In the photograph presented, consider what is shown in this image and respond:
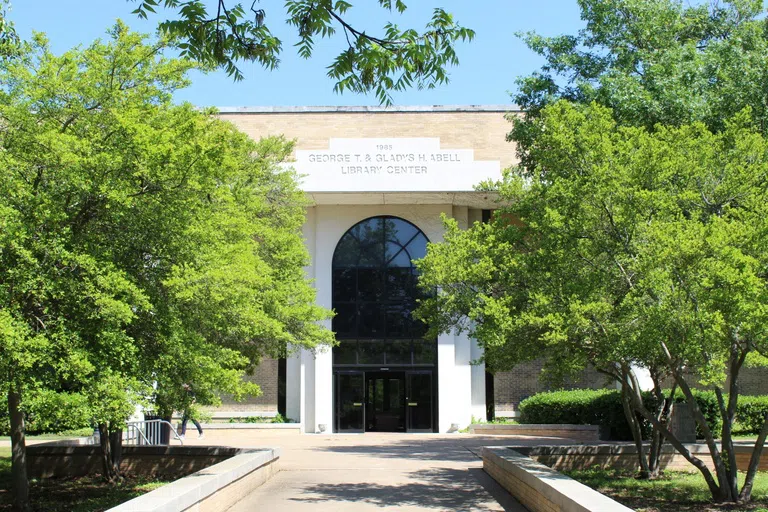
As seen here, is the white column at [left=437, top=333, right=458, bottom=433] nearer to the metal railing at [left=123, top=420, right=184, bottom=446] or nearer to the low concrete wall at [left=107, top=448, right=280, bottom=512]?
the metal railing at [left=123, top=420, right=184, bottom=446]

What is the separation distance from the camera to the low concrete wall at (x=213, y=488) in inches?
341

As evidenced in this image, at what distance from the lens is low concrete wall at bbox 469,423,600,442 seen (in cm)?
2656

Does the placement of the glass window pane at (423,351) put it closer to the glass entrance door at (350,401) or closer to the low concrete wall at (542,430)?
the glass entrance door at (350,401)

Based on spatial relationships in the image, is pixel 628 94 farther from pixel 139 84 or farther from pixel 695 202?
pixel 139 84

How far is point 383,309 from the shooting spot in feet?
103

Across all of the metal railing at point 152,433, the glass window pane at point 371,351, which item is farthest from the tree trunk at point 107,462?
the glass window pane at point 371,351

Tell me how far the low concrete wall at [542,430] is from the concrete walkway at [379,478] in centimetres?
151

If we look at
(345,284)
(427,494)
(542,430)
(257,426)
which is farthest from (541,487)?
(345,284)

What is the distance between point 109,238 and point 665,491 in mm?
9917

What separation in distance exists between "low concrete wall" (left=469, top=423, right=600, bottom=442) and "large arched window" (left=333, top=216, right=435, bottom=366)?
10.4ft

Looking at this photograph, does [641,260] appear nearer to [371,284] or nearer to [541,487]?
[541,487]

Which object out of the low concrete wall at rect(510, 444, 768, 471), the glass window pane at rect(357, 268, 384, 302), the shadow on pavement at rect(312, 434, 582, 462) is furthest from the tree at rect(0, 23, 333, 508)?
the glass window pane at rect(357, 268, 384, 302)

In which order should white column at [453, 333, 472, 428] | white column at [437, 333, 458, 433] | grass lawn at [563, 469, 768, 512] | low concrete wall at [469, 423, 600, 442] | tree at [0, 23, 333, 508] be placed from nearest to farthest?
tree at [0, 23, 333, 508] → grass lawn at [563, 469, 768, 512] → low concrete wall at [469, 423, 600, 442] → white column at [437, 333, 458, 433] → white column at [453, 333, 472, 428]

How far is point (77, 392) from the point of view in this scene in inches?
406
